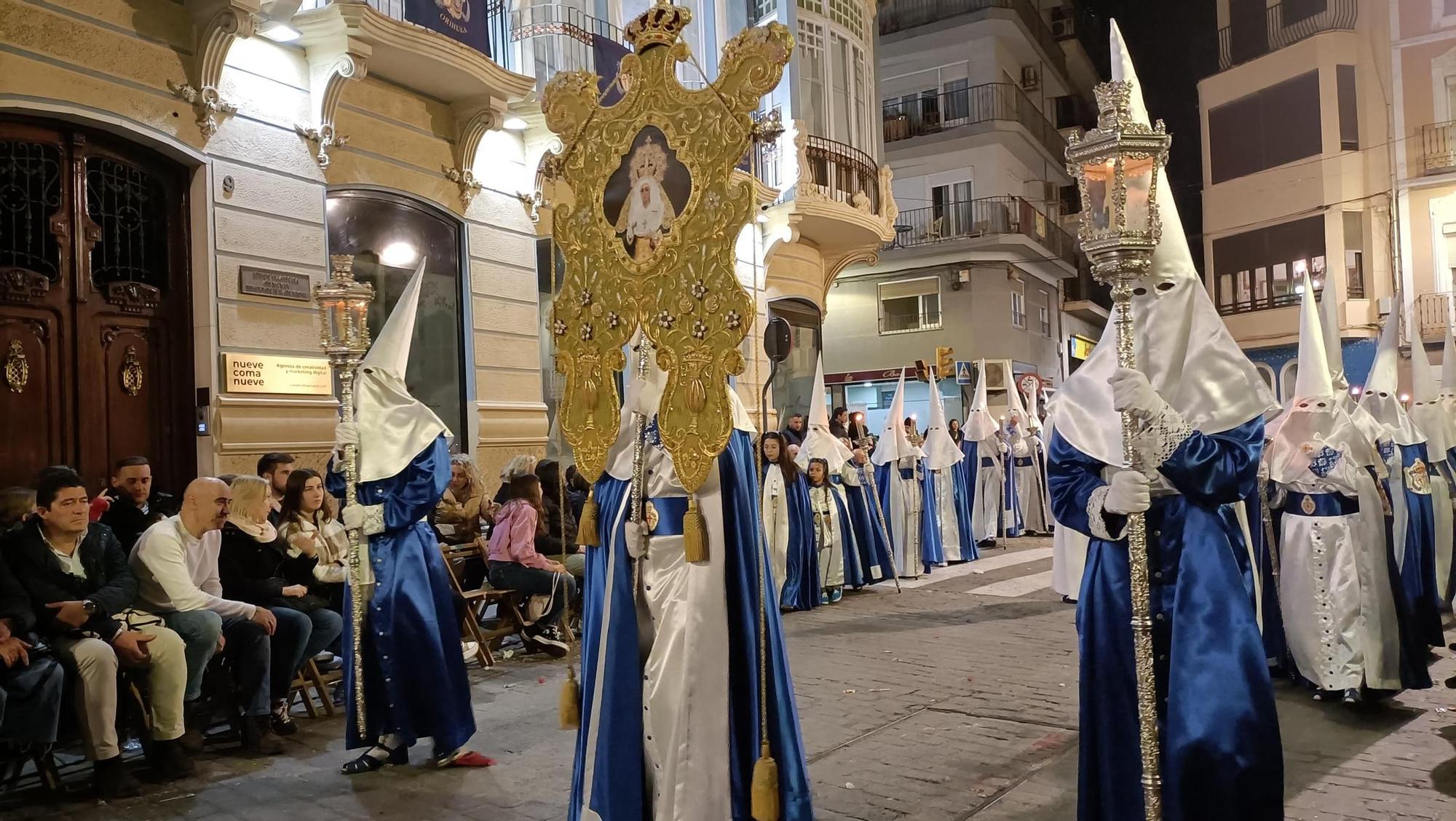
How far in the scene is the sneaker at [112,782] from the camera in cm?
508

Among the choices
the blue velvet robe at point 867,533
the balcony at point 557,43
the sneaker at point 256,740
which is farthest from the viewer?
the balcony at point 557,43

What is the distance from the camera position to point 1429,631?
24.2 feet

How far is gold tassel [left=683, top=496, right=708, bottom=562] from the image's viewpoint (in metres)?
3.80

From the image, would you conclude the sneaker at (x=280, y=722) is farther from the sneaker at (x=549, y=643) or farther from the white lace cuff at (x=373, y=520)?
Result: the sneaker at (x=549, y=643)

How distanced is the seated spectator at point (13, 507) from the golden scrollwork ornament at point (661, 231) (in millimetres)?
3891

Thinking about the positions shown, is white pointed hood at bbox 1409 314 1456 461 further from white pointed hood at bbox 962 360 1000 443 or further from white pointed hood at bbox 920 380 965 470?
white pointed hood at bbox 962 360 1000 443

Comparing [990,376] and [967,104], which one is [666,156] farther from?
[967,104]

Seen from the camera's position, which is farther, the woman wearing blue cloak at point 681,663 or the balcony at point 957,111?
the balcony at point 957,111

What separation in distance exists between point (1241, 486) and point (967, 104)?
25.6m

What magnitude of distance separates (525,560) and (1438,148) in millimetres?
23533

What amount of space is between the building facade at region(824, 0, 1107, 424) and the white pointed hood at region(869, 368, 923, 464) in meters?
13.2

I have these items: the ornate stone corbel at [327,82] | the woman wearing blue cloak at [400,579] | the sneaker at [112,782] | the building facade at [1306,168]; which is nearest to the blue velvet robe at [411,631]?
the woman wearing blue cloak at [400,579]

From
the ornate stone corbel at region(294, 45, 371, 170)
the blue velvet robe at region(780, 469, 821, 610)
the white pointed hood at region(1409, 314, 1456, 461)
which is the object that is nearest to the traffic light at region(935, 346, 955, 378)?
the blue velvet robe at region(780, 469, 821, 610)

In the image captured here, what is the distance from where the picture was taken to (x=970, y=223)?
26.3 m
